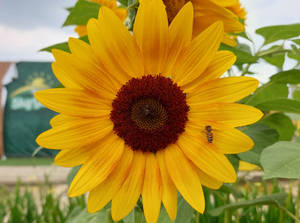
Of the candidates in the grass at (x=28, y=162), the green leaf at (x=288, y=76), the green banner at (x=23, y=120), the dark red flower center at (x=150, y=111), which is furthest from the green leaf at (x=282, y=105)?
the green banner at (x=23, y=120)

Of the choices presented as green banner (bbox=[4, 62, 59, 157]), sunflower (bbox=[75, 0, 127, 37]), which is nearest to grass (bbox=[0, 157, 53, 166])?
green banner (bbox=[4, 62, 59, 157])

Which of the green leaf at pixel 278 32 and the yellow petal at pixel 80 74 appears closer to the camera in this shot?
the yellow petal at pixel 80 74

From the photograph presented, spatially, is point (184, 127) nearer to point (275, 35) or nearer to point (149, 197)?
point (149, 197)

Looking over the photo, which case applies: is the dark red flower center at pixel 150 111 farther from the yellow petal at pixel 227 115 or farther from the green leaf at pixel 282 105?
the green leaf at pixel 282 105

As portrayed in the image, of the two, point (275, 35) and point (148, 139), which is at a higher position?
point (275, 35)

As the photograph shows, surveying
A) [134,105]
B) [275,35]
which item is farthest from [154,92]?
[275,35]

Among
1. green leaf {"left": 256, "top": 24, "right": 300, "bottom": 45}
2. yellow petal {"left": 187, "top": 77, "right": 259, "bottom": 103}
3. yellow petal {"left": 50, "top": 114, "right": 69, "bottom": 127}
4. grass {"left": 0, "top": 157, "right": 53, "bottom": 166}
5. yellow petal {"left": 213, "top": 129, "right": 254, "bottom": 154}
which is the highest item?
green leaf {"left": 256, "top": 24, "right": 300, "bottom": 45}

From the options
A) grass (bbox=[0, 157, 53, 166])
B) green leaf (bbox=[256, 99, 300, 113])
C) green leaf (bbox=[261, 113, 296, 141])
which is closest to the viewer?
green leaf (bbox=[256, 99, 300, 113])

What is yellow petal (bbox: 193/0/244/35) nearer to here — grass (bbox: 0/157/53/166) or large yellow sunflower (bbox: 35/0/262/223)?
large yellow sunflower (bbox: 35/0/262/223)
